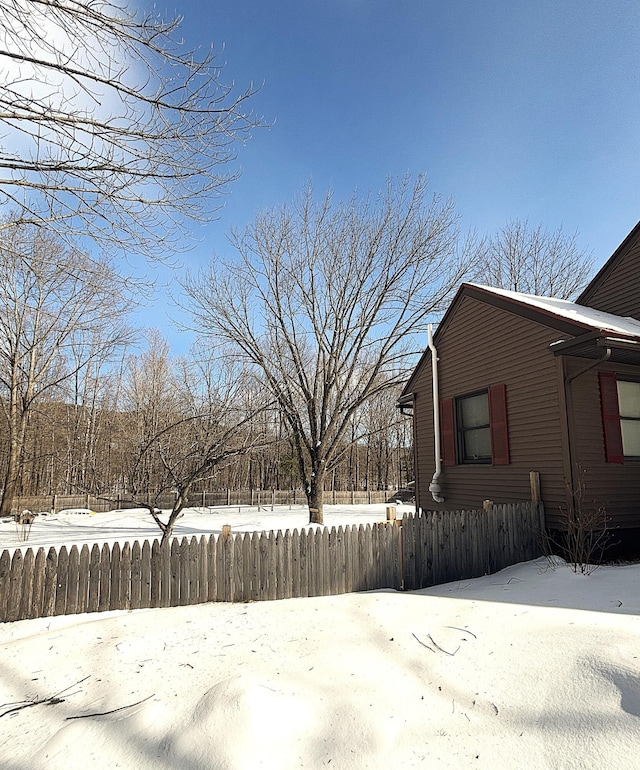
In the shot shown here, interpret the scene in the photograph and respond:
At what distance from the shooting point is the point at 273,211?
17.1 meters

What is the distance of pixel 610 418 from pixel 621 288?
454 centimetres

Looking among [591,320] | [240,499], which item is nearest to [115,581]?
[591,320]

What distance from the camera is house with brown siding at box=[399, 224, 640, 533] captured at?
297 inches

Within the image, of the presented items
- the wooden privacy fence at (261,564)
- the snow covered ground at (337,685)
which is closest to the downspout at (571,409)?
the wooden privacy fence at (261,564)

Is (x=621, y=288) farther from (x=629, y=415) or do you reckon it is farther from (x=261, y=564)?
(x=261, y=564)

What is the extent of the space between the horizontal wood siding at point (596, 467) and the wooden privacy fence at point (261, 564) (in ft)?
4.46

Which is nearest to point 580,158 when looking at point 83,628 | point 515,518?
point 515,518

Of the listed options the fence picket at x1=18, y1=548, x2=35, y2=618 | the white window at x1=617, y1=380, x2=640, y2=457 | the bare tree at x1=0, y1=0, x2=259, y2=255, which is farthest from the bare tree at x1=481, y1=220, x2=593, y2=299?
the fence picket at x1=18, y1=548, x2=35, y2=618

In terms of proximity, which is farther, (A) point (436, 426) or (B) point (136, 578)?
(A) point (436, 426)

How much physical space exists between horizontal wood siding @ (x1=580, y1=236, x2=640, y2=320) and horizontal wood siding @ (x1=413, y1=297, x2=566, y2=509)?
3741 mm

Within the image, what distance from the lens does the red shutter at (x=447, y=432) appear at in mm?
10359

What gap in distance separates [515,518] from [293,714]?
222 inches

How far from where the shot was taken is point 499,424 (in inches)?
350

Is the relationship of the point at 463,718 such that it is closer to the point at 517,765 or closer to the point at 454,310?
the point at 517,765
